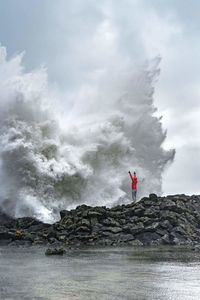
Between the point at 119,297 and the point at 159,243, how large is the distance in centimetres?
1518

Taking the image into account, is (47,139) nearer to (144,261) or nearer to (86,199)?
Answer: (86,199)

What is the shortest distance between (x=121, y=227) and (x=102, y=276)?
1377 cm

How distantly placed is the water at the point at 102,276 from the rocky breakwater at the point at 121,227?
6166 millimetres

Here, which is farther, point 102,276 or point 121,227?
point 121,227

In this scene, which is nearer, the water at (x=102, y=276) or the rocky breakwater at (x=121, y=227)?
the water at (x=102, y=276)

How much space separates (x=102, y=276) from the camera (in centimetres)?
1245

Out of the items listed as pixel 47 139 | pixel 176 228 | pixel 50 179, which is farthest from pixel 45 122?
pixel 176 228

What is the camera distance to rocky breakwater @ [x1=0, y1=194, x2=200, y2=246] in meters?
25.0

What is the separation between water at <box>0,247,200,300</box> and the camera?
32.2 ft

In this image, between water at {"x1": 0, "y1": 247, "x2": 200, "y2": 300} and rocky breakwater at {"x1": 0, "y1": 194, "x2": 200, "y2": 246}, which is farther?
rocky breakwater at {"x1": 0, "y1": 194, "x2": 200, "y2": 246}

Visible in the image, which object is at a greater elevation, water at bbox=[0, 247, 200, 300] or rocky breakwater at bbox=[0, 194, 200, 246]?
rocky breakwater at bbox=[0, 194, 200, 246]

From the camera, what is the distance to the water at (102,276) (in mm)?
9820

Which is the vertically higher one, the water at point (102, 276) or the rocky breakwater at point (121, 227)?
the rocky breakwater at point (121, 227)

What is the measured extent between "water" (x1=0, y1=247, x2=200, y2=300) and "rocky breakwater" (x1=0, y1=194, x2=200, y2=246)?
617 cm
